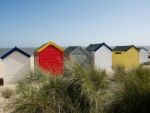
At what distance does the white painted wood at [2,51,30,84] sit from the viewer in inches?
758

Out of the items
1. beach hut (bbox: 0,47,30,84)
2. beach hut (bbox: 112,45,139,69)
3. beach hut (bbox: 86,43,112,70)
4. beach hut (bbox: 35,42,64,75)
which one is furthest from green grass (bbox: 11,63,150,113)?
beach hut (bbox: 112,45,139,69)

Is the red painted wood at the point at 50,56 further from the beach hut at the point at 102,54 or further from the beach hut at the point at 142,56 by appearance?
the beach hut at the point at 142,56

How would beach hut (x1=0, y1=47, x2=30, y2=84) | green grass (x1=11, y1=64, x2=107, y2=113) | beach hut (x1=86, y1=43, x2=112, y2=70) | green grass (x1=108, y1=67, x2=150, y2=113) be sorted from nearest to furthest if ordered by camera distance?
green grass (x1=108, y1=67, x2=150, y2=113) → green grass (x1=11, y1=64, x2=107, y2=113) → beach hut (x1=0, y1=47, x2=30, y2=84) → beach hut (x1=86, y1=43, x2=112, y2=70)

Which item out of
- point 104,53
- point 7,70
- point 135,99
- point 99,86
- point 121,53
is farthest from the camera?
point 121,53

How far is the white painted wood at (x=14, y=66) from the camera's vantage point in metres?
19.2

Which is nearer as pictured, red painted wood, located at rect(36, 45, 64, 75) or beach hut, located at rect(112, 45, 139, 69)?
red painted wood, located at rect(36, 45, 64, 75)

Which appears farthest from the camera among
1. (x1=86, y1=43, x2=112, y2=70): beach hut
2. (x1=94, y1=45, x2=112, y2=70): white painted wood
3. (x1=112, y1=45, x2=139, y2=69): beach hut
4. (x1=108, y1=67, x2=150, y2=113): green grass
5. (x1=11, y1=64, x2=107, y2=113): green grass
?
(x1=112, y1=45, x2=139, y2=69): beach hut

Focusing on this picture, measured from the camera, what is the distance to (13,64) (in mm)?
19453

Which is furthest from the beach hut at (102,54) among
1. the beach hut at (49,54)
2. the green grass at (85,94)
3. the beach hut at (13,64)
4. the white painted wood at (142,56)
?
the green grass at (85,94)

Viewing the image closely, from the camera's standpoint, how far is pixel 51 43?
20.8 metres

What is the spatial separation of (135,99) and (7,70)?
14.1 meters

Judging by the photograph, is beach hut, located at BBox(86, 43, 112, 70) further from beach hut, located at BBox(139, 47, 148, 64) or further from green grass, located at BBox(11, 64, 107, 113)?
green grass, located at BBox(11, 64, 107, 113)

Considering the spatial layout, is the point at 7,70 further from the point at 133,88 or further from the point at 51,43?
the point at 133,88

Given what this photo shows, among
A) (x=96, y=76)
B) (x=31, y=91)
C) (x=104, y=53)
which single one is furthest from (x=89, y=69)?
(x=104, y=53)
